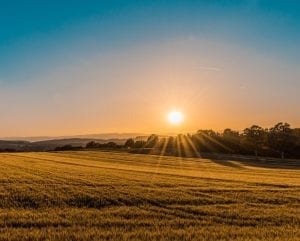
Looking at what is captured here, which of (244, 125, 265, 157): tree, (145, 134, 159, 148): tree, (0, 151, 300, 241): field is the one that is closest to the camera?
(0, 151, 300, 241): field

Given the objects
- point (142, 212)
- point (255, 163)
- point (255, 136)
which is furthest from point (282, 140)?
point (142, 212)

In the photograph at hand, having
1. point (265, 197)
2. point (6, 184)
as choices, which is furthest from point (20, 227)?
point (265, 197)

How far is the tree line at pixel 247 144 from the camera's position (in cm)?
10819

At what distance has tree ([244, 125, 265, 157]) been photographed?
108 metres

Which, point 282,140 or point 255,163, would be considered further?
point 282,140

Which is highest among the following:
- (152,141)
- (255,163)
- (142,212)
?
(152,141)

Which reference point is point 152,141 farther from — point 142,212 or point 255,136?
point 142,212

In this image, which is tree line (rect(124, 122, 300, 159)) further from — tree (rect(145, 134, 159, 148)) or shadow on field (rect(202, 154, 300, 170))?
shadow on field (rect(202, 154, 300, 170))

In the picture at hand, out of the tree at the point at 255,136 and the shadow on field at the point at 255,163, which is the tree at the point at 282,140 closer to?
the tree at the point at 255,136

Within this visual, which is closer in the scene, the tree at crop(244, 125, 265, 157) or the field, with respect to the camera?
the field

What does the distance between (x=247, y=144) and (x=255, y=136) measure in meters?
4.36

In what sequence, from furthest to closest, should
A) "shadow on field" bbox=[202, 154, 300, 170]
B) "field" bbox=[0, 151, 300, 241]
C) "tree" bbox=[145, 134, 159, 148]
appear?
"tree" bbox=[145, 134, 159, 148]
"shadow on field" bbox=[202, 154, 300, 170]
"field" bbox=[0, 151, 300, 241]

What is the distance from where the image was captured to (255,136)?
4240 inches

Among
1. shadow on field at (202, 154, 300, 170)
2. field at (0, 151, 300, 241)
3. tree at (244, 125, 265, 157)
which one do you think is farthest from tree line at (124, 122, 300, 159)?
field at (0, 151, 300, 241)
